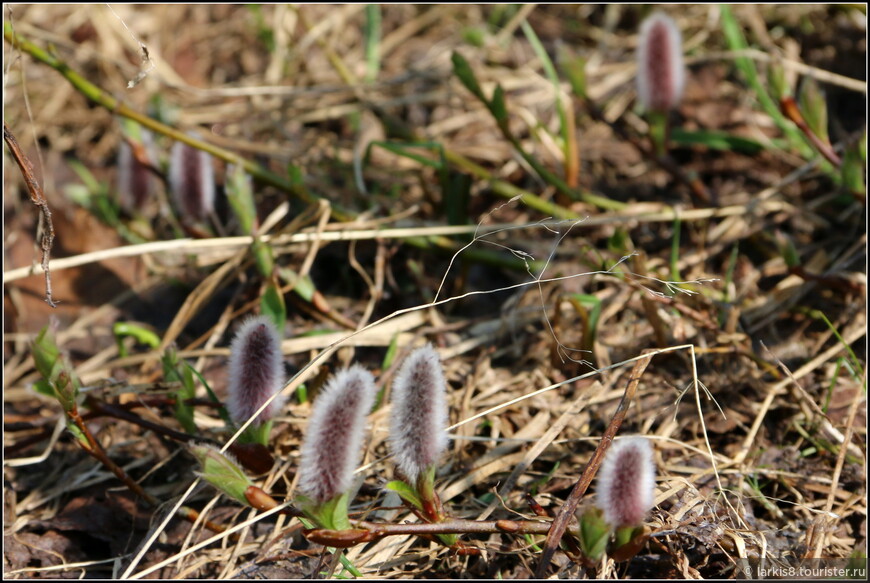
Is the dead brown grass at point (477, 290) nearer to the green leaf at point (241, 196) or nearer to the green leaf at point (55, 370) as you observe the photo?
the green leaf at point (241, 196)

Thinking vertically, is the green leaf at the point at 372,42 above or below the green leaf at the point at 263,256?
above

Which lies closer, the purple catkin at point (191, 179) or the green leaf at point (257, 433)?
the green leaf at point (257, 433)

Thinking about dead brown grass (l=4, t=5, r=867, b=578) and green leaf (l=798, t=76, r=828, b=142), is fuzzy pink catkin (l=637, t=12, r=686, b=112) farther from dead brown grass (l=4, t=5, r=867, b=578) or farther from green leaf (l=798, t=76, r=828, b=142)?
green leaf (l=798, t=76, r=828, b=142)

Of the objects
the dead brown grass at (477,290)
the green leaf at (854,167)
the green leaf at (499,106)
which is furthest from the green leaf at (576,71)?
the green leaf at (854,167)

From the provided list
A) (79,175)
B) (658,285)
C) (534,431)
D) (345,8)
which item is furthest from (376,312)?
(345,8)

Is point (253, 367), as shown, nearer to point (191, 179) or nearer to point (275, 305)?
point (275, 305)

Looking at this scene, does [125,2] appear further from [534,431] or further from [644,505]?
[644,505]
